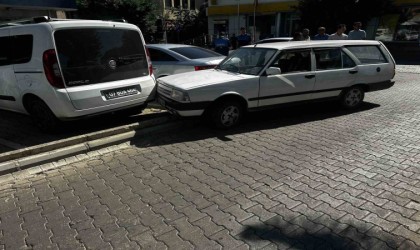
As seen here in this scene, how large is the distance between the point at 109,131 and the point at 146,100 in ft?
3.17

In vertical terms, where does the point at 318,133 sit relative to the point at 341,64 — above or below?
below

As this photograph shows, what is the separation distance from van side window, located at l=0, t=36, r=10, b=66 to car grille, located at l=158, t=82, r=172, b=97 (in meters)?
2.55

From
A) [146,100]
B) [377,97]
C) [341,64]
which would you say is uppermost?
[341,64]

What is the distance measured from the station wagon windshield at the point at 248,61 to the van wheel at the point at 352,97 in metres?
2.07

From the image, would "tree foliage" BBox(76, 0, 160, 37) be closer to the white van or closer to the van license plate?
the white van

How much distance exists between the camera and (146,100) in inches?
229

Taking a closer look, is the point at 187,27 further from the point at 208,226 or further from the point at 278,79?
the point at 208,226

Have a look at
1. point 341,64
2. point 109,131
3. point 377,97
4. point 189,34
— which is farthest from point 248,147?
point 189,34

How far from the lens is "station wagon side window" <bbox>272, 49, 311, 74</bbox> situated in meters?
5.92

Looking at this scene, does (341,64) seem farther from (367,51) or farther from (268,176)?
(268,176)

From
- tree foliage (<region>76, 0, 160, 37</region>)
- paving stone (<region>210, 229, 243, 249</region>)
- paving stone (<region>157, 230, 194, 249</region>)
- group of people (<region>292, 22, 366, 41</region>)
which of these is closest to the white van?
paving stone (<region>157, 230, 194, 249</region>)

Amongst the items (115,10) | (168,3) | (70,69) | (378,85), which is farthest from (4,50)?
(168,3)

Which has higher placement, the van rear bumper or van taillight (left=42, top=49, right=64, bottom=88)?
van taillight (left=42, top=49, right=64, bottom=88)

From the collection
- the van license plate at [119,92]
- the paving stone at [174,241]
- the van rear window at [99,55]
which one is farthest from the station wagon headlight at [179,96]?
the paving stone at [174,241]
